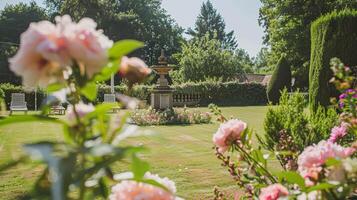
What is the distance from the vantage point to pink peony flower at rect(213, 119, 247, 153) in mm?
1919

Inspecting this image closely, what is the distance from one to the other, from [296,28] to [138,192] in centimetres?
2943

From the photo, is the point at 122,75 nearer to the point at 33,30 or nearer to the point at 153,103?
the point at 33,30

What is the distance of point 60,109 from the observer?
758 inches

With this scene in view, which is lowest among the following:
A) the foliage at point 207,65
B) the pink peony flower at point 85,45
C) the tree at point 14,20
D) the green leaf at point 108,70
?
the green leaf at point 108,70

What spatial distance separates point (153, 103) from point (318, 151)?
1557cm

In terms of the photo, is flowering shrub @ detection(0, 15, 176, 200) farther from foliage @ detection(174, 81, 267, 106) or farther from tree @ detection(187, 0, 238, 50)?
tree @ detection(187, 0, 238, 50)

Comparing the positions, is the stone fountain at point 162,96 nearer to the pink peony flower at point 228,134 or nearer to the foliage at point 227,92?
the foliage at point 227,92

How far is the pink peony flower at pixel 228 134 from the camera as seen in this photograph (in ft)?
6.30

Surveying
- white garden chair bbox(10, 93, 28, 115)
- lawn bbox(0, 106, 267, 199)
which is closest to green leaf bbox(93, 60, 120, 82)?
lawn bbox(0, 106, 267, 199)

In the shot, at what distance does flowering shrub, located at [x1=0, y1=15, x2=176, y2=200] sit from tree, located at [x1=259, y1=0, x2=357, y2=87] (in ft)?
92.6

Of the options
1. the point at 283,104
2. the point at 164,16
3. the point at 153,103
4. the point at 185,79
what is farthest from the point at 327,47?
the point at 164,16

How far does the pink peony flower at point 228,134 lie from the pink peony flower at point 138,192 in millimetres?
771

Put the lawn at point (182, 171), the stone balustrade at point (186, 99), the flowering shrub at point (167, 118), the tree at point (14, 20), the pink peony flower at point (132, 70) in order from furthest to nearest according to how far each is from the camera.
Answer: the tree at point (14, 20), the stone balustrade at point (186, 99), the flowering shrub at point (167, 118), the lawn at point (182, 171), the pink peony flower at point (132, 70)

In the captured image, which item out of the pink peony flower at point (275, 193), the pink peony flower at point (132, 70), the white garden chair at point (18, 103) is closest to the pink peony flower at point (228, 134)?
the pink peony flower at point (275, 193)
